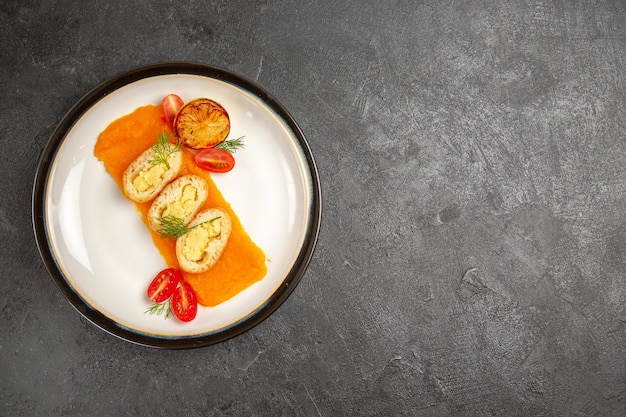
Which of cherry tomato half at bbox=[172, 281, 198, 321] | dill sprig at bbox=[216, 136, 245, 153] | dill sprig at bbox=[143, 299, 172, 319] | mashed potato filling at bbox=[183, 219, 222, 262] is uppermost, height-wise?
dill sprig at bbox=[216, 136, 245, 153]

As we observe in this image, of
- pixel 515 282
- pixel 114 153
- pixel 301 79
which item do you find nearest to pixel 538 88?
pixel 515 282

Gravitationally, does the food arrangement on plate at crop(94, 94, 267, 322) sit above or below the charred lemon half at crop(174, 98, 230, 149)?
below

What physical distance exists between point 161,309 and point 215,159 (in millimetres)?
576

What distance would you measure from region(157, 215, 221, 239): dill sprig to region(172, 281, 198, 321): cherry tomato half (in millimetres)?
188

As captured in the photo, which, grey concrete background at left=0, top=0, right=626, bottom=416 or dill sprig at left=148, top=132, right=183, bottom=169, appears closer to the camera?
dill sprig at left=148, top=132, right=183, bottom=169

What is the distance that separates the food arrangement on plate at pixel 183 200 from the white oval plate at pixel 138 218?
0.11ft

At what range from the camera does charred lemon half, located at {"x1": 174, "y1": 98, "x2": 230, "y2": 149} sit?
6.88 feet

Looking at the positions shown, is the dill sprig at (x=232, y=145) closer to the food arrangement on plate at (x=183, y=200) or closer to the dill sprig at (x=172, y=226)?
the food arrangement on plate at (x=183, y=200)

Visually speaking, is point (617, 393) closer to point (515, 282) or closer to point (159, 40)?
point (515, 282)

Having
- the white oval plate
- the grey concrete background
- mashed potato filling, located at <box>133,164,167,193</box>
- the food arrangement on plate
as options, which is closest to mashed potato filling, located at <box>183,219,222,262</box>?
the food arrangement on plate

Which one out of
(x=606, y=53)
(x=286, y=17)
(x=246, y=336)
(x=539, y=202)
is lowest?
(x=246, y=336)

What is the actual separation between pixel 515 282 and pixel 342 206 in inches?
29.7

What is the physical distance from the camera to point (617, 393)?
2393mm

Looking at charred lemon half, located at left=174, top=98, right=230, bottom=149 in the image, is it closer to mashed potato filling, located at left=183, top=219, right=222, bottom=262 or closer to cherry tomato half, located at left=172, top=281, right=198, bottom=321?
mashed potato filling, located at left=183, top=219, right=222, bottom=262
